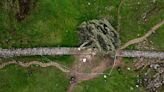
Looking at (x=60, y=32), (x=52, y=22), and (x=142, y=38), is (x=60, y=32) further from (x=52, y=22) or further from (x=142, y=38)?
(x=142, y=38)

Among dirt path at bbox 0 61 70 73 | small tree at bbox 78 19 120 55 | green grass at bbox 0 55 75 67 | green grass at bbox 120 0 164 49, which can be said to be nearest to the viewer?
dirt path at bbox 0 61 70 73

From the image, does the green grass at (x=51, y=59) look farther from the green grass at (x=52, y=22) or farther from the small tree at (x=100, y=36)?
the small tree at (x=100, y=36)

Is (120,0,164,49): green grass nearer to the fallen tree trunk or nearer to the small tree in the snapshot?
the fallen tree trunk

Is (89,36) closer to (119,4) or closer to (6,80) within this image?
(119,4)

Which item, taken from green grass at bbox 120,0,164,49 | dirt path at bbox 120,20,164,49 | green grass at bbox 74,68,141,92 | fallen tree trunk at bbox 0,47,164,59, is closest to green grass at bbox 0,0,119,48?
fallen tree trunk at bbox 0,47,164,59

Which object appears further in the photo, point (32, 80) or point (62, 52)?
point (62, 52)

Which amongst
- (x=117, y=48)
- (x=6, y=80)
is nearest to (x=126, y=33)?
(x=117, y=48)

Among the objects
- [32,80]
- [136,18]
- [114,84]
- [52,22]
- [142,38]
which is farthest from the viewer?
[136,18]

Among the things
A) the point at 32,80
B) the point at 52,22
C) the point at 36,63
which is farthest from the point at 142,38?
the point at 32,80

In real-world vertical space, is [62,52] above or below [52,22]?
below
